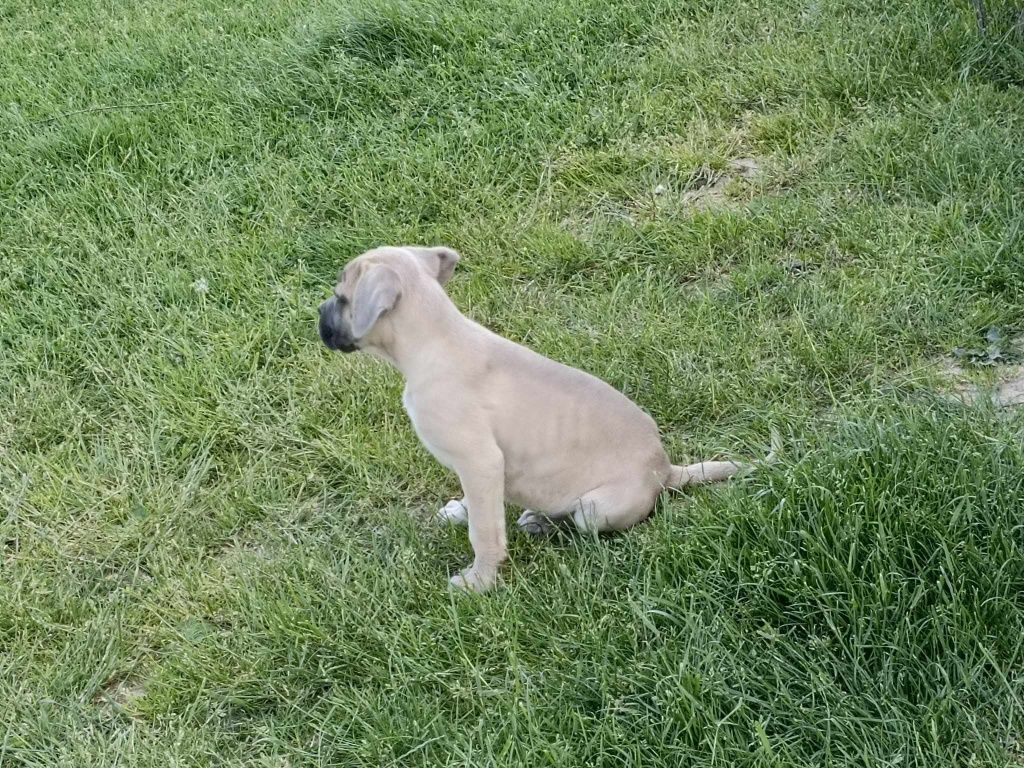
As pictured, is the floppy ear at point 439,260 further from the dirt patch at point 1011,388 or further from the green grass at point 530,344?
the dirt patch at point 1011,388

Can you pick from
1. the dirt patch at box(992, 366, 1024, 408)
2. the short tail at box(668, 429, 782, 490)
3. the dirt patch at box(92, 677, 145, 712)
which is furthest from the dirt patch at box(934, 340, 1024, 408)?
the dirt patch at box(92, 677, 145, 712)

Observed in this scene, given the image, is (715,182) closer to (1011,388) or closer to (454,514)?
(1011,388)

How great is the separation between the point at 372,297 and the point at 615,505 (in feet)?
3.53

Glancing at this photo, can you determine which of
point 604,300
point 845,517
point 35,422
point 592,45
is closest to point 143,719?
point 35,422

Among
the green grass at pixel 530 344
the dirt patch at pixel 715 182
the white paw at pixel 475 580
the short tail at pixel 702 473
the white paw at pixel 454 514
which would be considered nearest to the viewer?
the green grass at pixel 530 344

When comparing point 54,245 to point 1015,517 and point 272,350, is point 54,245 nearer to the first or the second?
point 272,350

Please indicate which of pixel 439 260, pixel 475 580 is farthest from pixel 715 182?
pixel 475 580

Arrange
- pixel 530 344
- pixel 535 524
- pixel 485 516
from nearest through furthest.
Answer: pixel 485 516 < pixel 535 524 < pixel 530 344

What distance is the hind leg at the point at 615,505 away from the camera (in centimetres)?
341

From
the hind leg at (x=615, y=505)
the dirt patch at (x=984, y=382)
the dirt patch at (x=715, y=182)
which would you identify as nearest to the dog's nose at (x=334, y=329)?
the hind leg at (x=615, y=505)

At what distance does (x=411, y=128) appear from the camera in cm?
625

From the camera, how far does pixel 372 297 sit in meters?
3.27

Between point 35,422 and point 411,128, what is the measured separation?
9.41 feet

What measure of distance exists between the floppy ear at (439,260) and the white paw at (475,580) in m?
1.05
